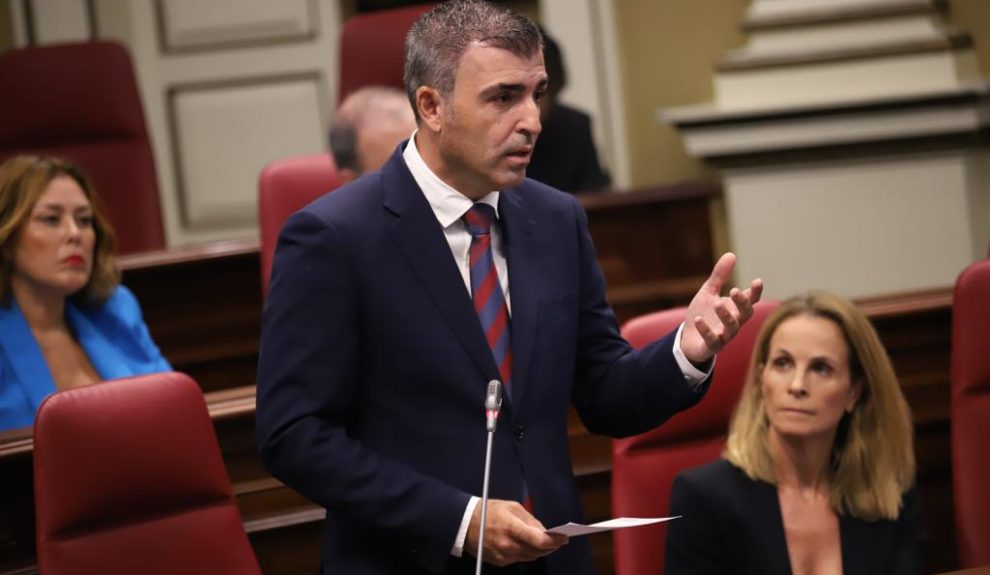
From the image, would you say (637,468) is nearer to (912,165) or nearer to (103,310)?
(103,310)

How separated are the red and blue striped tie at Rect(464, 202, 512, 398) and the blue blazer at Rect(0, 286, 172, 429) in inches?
48.4

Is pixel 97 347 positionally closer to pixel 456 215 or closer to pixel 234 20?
pixel 456 215

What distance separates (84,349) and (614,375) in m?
1.38

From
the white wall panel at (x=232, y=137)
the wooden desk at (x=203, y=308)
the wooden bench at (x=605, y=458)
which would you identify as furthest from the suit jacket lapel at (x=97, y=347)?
the white wall panel at (x=232, y=137)

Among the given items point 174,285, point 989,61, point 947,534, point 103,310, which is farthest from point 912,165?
point 103,310

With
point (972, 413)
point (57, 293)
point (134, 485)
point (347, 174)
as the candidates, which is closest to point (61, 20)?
point (347, 174)

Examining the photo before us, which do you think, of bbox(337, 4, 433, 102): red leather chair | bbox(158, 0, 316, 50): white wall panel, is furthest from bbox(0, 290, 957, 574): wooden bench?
bbox(158, 0, 316, 50): white wall panel

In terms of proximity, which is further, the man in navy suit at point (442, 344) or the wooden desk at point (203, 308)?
the wooden desk at point (203, 308)

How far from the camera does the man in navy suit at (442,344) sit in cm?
152

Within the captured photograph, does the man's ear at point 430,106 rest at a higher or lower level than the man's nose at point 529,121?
higher

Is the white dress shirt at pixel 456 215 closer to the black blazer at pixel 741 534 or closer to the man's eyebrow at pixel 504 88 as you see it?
the man's eyebrow at pixel 504 88

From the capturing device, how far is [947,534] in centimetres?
279

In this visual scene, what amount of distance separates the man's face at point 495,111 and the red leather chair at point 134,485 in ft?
2.48

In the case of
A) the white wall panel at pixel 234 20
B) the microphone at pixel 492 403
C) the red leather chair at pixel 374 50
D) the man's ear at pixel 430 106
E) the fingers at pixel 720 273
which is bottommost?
the microphone at pixel 492 403
